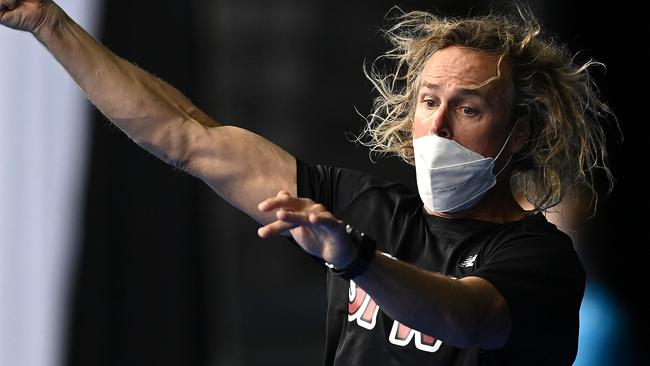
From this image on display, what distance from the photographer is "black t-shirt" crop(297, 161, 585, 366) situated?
188 cm

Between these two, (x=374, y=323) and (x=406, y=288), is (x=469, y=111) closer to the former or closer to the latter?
(x=374, y=323)

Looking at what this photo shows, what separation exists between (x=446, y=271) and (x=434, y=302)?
408mm

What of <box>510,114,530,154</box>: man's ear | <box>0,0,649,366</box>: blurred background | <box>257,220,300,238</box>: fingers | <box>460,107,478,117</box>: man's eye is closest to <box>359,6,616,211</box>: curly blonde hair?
<box>510,114,530,154</box>: man's ear

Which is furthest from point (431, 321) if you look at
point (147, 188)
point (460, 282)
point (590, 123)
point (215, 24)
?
point (215, 24)

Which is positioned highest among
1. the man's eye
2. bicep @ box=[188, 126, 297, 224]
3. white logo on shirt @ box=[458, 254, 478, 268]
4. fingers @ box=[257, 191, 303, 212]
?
the man's eye

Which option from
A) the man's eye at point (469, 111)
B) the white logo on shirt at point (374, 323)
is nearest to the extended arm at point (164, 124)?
the white logo on shirt at point (374, 323)

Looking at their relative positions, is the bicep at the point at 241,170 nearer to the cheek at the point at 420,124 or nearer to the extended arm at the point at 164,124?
the extended arm at the point at 164,124

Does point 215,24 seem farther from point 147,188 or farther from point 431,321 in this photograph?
point 431,321

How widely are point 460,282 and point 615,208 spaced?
2.94 meters

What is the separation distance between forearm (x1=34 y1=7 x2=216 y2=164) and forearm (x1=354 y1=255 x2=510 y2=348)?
30.4 inches

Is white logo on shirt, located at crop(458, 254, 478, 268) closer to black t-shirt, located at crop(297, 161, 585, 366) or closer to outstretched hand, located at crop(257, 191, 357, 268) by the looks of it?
black t-shirt, located at crop(297, 161, 585, 366)

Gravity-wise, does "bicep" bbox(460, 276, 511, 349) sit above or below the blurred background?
below

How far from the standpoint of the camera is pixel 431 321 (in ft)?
5.57

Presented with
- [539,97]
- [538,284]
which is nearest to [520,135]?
[539,97]
